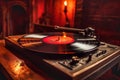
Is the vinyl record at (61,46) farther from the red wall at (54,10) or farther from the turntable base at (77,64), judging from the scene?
the red wall at (54,10)

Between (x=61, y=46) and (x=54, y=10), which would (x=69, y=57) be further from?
(x=54, y=10)

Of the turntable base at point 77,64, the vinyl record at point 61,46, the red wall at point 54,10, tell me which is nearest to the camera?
the turntable base at point 77,64

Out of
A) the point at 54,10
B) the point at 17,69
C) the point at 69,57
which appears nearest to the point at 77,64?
the point at 69,57

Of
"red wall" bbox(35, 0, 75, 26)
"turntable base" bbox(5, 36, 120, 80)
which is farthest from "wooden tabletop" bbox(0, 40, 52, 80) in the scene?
"red wall" bbox(35, 0, 75, 26)

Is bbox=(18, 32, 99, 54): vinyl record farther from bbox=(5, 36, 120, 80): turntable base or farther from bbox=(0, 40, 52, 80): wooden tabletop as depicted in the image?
bbox=(0, 40, 52, 80): wooden tabletop

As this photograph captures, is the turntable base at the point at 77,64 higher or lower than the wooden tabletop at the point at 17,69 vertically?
higher

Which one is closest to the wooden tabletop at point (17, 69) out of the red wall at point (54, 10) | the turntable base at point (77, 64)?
the turntable base at point (77, 64)

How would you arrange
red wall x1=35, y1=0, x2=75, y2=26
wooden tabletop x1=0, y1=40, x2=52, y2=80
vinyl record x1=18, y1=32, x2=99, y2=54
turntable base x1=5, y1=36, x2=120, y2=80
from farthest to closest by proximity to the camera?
red wall x1=35, y1=0, x2=75, y2=26 < vinyl record x1=18, y1=32, x2=99, y2=54 < wooden tabletop x1=0, y1=40, x2=52, y2=80 < turntable base x1=5, y1=36, x2=120, y2=80

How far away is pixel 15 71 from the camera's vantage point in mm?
1043

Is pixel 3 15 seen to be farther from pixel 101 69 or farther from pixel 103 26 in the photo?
pixel 101 69

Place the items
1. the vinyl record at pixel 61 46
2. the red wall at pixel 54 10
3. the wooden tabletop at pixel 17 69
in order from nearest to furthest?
the wooden tabletop at pixel 17 69, the vinyl record at pixel 61 46, the red wall at pixel 54 10

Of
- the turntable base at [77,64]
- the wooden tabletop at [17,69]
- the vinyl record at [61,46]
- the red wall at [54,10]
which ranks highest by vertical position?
the red wall at [54,10]

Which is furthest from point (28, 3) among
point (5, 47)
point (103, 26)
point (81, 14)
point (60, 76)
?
point (60, 76)

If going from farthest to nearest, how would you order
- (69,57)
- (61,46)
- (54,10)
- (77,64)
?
(54,10) → (61,46) → (69,57) → (77,64)
